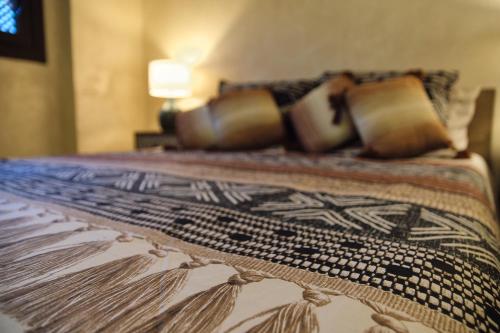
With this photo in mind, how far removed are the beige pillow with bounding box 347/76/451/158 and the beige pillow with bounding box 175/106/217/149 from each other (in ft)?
2.40

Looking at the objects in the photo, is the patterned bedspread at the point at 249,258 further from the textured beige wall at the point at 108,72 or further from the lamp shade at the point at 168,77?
the textured beige wall at the point at 108,72

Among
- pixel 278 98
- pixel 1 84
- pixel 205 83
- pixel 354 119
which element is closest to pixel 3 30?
pixel 1 84

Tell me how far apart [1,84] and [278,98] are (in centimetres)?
194

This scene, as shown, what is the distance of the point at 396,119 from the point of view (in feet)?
4.35

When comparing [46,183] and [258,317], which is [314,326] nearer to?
[258,317]

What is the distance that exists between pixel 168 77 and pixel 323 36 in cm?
114

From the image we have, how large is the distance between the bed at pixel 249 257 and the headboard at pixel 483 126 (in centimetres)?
101

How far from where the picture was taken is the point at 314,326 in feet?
0.93

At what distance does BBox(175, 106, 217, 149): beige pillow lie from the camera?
1.75 m

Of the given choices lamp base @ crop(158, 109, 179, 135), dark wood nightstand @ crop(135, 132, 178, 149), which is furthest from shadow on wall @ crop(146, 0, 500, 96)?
dark wood nightstand @ crop(135, 132, 178, 149)

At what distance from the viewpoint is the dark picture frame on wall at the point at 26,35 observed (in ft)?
7.54

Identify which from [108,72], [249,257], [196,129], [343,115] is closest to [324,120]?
[343,115]

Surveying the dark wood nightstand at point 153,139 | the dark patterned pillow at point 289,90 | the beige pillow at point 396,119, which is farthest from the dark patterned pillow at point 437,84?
the dark wood nightstand at point 153,139

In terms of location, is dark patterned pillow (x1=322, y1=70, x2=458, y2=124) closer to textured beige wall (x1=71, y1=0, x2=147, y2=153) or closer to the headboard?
the headboard
